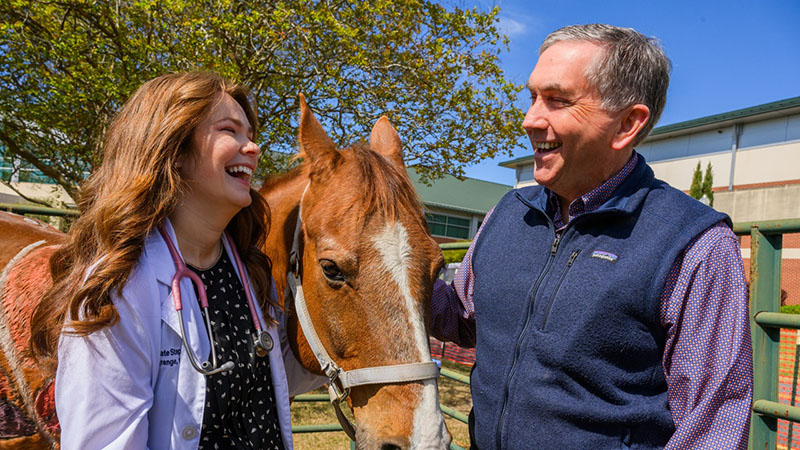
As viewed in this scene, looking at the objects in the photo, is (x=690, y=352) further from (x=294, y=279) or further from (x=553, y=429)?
(x=294, y=279)

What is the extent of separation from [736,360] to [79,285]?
1.86m

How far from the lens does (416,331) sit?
179 cm

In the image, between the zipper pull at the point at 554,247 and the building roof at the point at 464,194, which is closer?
the zipper pull at the point at 554,247

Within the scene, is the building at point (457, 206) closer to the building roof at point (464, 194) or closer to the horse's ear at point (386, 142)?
the building roof at point (464, 194)

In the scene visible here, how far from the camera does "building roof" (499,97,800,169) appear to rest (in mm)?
22766

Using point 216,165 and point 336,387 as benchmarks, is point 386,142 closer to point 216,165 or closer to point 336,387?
point 216,165

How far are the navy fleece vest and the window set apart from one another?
31306mm

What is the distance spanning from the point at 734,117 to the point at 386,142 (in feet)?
91.2

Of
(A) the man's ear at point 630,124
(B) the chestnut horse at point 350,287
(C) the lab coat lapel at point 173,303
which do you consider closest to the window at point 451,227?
(B) the chestnut horse at point 350,287

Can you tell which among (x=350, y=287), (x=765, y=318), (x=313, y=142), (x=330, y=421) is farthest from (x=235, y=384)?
(x=330, y=421)

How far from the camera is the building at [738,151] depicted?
2217 cm

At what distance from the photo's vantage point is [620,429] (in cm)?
145

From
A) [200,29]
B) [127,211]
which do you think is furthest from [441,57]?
[127,211]

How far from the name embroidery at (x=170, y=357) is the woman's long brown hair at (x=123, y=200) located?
7.5 inches
